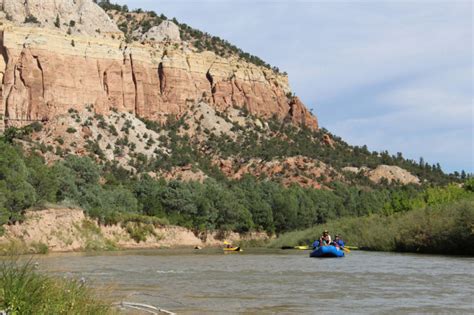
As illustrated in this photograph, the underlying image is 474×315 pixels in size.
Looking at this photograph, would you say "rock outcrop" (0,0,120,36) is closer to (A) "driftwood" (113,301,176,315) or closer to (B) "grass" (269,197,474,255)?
(B) "grass" (269,197,474,255)

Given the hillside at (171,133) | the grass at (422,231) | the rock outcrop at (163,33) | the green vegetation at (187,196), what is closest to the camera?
the grass at (422,231)

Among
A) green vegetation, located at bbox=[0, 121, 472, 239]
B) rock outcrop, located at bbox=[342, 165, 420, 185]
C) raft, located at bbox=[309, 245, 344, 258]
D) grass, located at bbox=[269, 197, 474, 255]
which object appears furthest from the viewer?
rock outcrop, located at bbox=[342, 165, 420, 185]

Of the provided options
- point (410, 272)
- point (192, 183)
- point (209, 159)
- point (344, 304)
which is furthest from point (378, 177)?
point (344, 304)

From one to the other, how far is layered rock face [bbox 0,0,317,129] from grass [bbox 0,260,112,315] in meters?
104

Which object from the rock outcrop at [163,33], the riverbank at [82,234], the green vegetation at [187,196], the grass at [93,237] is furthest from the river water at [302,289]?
the rock outcrop at [163,33]

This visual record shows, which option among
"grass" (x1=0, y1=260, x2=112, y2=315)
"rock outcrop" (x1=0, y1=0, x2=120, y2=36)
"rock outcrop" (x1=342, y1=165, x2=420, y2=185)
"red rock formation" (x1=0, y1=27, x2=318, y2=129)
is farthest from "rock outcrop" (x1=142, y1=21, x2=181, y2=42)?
"grass" (x1=0, y1=260, x2=112, y2=315)

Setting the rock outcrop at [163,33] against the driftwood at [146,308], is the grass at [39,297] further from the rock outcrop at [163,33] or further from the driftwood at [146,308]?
the rock outcrop at [163,33]

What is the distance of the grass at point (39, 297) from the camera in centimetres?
1108

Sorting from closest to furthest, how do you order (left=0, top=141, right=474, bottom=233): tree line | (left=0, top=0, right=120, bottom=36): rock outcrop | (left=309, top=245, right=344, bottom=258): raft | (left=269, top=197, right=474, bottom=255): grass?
(left=269, top=197, right=474, bottom=255): grass
(left=309, top=245, right=344, bottom=258): raft
(left=0, top=141, right=474, bottom=233): tree line
(left=0, top=0, right=120, bottom=36): rock outcrop

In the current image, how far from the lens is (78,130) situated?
363ft

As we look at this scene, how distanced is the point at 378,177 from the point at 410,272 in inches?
3530

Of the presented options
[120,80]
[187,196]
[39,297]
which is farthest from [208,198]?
[39,297]

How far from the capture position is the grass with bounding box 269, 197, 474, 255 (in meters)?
49.3

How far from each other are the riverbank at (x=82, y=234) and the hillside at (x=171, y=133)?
5.28ft
